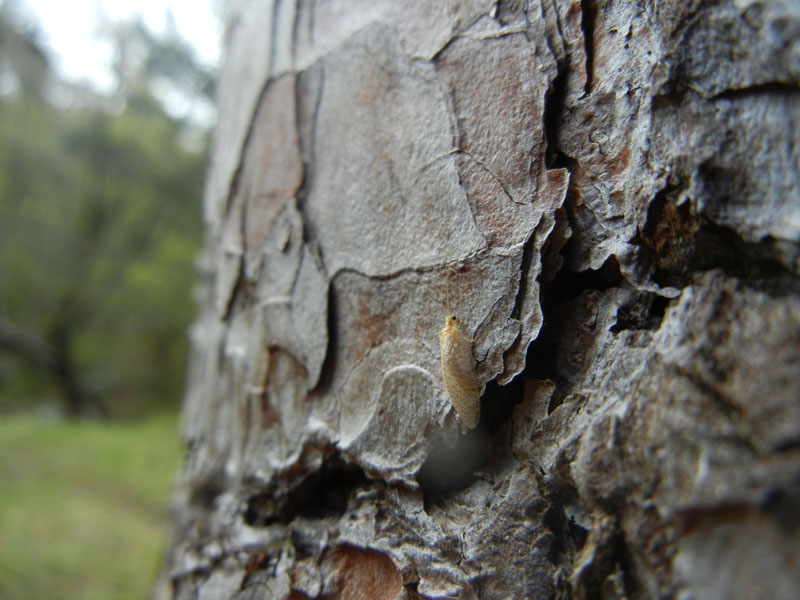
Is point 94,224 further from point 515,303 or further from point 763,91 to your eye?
point 763,91

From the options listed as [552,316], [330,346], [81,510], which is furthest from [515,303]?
A: [81,510]

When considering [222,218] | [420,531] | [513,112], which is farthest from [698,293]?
[222,218]

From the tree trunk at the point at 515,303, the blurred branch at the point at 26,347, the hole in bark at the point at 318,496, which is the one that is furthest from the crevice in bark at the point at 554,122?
the blurred branch at the point at 26,347

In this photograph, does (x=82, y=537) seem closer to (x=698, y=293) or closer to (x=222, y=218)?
(x=222, y=218)

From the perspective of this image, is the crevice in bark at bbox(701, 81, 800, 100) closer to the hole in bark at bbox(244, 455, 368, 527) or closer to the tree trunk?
the tree trunk

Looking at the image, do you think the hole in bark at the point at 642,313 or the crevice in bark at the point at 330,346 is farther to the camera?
the crevice in bark at the point at 330,346

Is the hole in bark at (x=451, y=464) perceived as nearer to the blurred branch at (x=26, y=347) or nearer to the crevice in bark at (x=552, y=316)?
the crevice in bark at (x=552, y=316)
